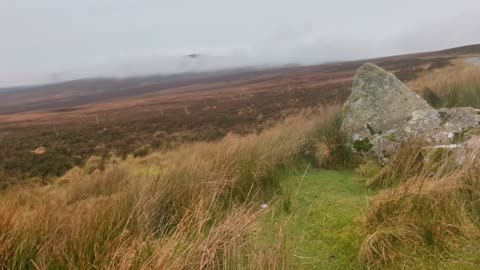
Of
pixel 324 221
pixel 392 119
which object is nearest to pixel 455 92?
pixel 392 119

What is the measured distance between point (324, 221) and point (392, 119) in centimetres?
448

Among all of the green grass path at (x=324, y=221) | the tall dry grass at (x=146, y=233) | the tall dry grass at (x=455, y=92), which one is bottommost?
the green grass path at (x=324, y=221)

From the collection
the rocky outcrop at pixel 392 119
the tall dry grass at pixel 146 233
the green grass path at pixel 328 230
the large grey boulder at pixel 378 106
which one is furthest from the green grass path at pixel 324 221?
the large grey boulder at pixel 378 106

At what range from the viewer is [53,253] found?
10.3 ft

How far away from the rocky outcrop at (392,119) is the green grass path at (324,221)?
134 cm

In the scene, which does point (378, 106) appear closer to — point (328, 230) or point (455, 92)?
point (455, 92)

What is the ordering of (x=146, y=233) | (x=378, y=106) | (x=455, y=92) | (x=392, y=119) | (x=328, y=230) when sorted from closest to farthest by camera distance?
(x=146, y=233) < (x=328, y=230) < (x=392, y=119) < (x=378, y=106) < (x=455, y=92)

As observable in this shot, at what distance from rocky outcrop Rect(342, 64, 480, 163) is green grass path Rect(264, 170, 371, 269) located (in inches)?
52.8

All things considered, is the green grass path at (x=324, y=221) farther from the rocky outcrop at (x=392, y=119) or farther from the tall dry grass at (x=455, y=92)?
the tall dry grass at (x=455, y=92)

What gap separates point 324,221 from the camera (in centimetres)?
464

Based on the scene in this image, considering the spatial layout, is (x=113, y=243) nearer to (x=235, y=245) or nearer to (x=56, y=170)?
(x=235, y=245)

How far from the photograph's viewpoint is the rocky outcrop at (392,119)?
22.2ft

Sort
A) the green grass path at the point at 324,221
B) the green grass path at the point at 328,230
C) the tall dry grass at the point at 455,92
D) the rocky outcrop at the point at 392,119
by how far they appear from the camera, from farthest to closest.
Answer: the tall dry grass at the point at 455,92 < the rocky outcrop at the point at 392,119 < the green grass path at the point at 324,221 < the green grass path at the point at 328,230

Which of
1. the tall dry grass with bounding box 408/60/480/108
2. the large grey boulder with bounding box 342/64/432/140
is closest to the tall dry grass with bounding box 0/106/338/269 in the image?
the large grey boulder with bounding box 342/64/432/140
